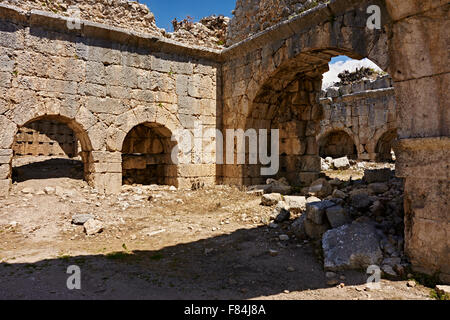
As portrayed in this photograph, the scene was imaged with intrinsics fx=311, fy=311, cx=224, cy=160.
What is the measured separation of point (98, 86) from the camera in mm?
6730

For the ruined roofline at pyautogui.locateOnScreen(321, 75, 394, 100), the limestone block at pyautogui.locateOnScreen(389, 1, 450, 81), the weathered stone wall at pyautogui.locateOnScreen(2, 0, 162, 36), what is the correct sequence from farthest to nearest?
the ruined roofline at pyautogui.locateOnScreen(321, 75, 394, 100)
the weathered stone wall at pyautogui.locateOnScreen(2, 0, 162, 36)
the limestone block at pyautogui.locateOnScreen(389, 1, 450, 81)

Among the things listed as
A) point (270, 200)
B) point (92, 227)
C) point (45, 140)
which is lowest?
point (92, 227)

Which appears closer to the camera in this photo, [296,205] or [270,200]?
[296,205]

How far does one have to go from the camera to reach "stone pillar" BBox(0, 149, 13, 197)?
18.6 feet

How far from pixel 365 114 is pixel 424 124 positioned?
11.6 meters

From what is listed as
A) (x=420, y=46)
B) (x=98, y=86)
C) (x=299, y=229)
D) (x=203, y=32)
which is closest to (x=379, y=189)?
(x=299, y=229)

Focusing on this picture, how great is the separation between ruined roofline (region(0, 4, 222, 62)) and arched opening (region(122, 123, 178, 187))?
2.03 m

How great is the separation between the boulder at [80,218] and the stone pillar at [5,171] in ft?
5.59

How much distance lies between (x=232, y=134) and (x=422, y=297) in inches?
238

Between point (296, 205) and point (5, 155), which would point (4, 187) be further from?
point (296, 205)

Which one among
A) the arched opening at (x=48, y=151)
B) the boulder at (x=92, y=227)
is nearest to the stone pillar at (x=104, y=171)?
the arched opening at (x=48, y=151)

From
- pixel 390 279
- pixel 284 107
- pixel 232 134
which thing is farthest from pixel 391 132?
pixel 390 279

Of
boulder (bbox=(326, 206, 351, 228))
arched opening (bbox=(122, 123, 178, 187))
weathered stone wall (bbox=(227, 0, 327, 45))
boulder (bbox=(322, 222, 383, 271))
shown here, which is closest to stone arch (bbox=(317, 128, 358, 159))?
weathered stone wall (bbox=(227, 0, 327, 45))

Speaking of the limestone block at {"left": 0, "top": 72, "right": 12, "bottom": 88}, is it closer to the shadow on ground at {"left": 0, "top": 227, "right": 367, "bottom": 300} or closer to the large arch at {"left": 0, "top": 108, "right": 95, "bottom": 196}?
the large arch at {"left": 0, "top": 108, "right": 95, "bottom": 196}
